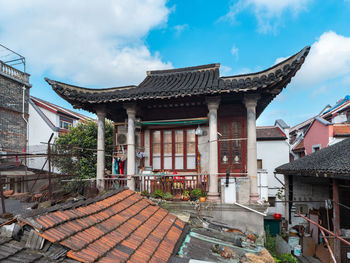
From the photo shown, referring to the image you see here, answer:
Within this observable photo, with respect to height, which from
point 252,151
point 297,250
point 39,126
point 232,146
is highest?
point 39,126

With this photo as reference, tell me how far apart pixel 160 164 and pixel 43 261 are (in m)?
7.65

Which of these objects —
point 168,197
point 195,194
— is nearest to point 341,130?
point 195,194

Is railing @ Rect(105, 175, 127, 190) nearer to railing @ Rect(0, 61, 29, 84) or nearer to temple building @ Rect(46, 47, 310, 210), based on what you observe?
temple building @ Rect(46, 47, 310, 210)

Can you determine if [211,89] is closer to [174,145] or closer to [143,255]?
[174,145]

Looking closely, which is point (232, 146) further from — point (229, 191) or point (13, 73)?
point (13, 73)

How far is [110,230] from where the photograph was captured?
387 centimetres

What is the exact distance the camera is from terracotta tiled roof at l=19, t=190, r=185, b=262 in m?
3.04

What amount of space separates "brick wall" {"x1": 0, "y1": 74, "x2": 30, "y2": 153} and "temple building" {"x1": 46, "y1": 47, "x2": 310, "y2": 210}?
1168 centimetres

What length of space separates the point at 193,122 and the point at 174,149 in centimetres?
196

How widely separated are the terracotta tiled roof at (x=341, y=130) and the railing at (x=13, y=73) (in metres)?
26.4

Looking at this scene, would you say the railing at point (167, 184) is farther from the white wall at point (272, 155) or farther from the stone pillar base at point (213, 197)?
the white wall at point (272, 155)

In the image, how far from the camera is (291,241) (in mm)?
10703

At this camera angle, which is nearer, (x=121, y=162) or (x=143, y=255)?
(x=143, y=255)

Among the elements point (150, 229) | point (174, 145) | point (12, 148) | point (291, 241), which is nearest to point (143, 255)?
point (150, 229)
